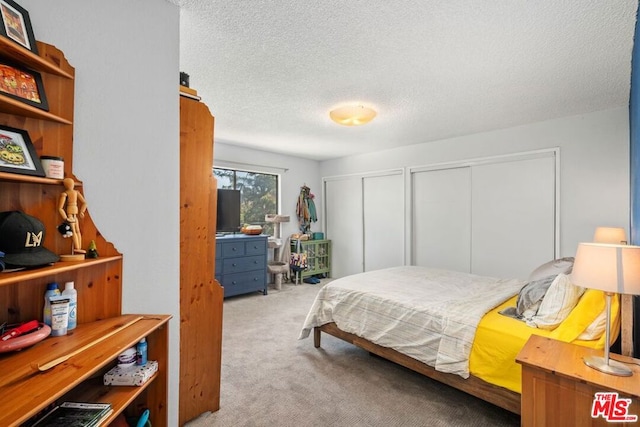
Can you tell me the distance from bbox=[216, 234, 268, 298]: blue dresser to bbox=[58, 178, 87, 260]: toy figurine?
302 cm

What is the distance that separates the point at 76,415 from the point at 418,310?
196cm

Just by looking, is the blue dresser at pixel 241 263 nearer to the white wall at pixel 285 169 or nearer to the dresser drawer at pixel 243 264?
the dresser drawer at pixel 243 264

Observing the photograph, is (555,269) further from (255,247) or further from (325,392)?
(255,247)

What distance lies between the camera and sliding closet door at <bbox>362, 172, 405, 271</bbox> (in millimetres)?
5000

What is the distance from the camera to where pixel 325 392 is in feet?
7.06

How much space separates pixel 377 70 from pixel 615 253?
1818mm

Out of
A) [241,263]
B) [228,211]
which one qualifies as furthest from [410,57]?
[241,263]

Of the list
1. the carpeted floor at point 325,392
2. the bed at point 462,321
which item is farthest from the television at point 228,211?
the bed at point 462,321

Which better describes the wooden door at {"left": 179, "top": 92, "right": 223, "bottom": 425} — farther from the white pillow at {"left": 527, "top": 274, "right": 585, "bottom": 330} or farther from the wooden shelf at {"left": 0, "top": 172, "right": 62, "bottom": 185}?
the white pillow at {"left": 527, "top": 274, "right": 585, "bottom": 330}

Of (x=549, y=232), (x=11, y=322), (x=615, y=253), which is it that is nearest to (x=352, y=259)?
(x=549, y=232)

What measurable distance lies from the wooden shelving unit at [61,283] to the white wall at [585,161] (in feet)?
13.4

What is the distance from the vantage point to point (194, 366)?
6.01ft

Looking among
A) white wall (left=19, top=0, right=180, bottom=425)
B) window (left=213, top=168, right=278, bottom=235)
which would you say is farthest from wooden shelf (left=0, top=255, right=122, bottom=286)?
window (left=213, top=168, right=278, bottom=235)

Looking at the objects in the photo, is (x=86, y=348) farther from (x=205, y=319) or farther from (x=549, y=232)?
(x=549, y=232)
